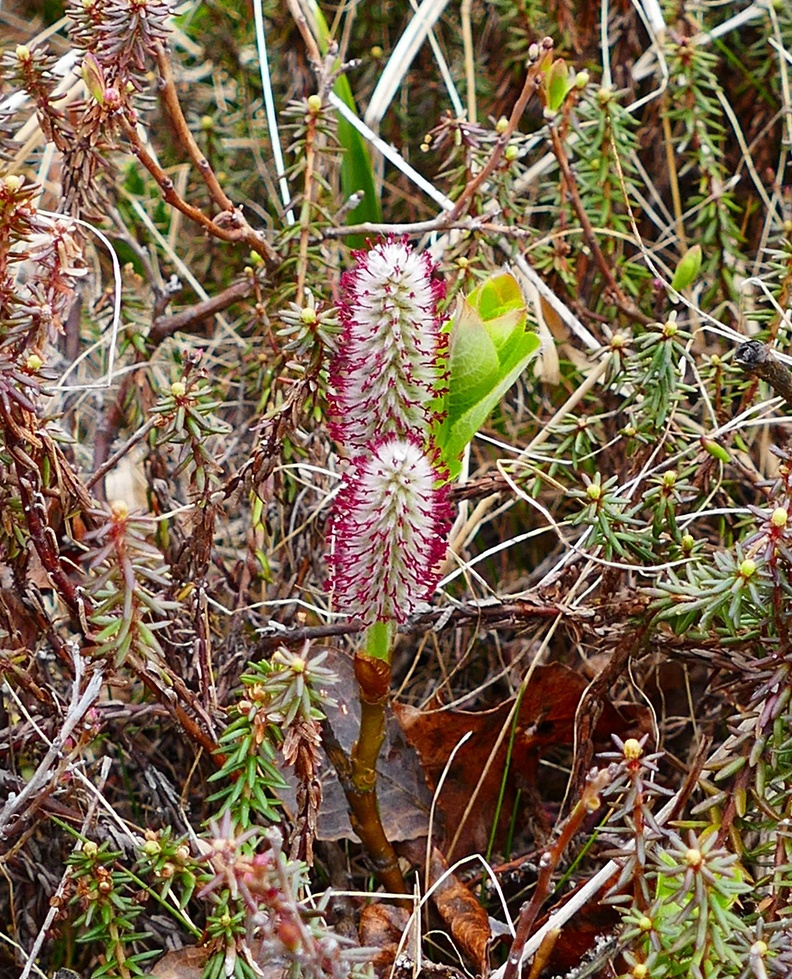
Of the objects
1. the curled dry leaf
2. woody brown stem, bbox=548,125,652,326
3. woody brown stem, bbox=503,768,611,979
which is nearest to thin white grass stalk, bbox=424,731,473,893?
the curled dry leaf

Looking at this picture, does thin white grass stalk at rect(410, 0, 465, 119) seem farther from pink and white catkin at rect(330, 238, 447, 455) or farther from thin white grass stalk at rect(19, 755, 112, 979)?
thin white grass stalk at rect(19, 755, 112, 979)

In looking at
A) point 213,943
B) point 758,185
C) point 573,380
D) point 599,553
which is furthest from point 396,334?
point 758,185

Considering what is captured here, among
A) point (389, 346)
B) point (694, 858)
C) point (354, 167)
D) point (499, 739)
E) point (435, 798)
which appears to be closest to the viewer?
point (694, 858)

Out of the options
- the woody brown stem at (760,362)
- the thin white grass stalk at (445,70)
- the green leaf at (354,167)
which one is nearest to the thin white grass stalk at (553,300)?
the green leaf at (354,167)

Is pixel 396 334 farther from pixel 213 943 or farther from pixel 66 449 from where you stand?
pixel 66 449

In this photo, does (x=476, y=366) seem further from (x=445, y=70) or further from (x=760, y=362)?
(x=445, y=70)

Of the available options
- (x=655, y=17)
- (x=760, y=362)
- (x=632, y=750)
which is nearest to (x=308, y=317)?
(x=760, y=362)

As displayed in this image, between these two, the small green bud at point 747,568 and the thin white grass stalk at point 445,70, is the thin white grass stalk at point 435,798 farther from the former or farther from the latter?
the thin white grass stalk at point 445,70
